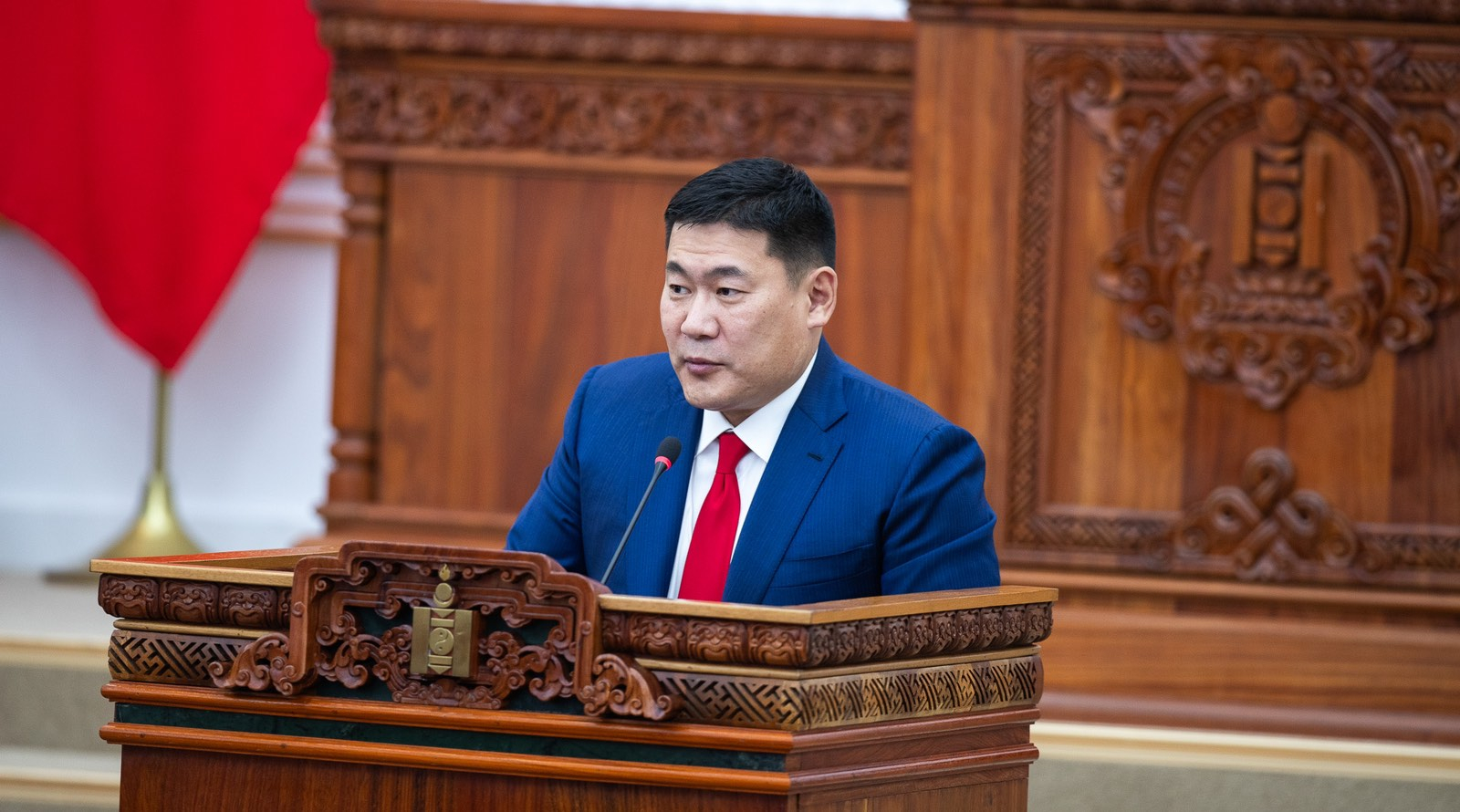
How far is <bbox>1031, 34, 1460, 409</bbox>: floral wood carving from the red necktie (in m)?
1.50

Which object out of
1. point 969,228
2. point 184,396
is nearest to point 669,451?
point 969,228

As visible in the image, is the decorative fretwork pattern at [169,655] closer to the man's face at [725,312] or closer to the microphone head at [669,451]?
the microphone head at [669,451]

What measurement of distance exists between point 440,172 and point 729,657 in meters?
2.51

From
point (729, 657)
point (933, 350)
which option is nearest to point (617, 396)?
point (729, 657)

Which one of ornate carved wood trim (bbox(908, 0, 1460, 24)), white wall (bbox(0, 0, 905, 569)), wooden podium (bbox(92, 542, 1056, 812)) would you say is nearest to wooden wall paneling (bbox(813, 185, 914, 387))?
ornate carved wood trim (bbox(908, 0, 1460, 24))

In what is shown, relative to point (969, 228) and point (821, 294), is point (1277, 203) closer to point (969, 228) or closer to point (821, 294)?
point (969, 228)

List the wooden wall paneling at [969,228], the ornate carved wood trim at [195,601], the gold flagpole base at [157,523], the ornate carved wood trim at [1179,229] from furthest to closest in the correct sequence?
the gold flagpole base at [157,523] → the wooden wall paneling at [969,228] → the ornate carved wood trim at [1179,229] → the ornate carved wood trim at [195,601]

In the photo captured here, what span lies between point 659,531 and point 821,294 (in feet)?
1.22

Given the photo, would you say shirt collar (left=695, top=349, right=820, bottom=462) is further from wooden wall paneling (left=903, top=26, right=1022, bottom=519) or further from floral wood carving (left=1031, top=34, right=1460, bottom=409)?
floral wood carving (left=1031, top=34, right=1460, bottom=409)

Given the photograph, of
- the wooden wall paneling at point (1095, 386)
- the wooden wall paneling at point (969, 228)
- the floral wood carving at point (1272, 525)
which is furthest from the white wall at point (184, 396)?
the floral wood carving at point (1272, 525)

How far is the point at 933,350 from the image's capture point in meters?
3.55

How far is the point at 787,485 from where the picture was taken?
220cm

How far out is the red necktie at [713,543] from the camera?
2193 millimetres

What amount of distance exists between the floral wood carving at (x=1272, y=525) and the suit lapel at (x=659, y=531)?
1525 millimetres
